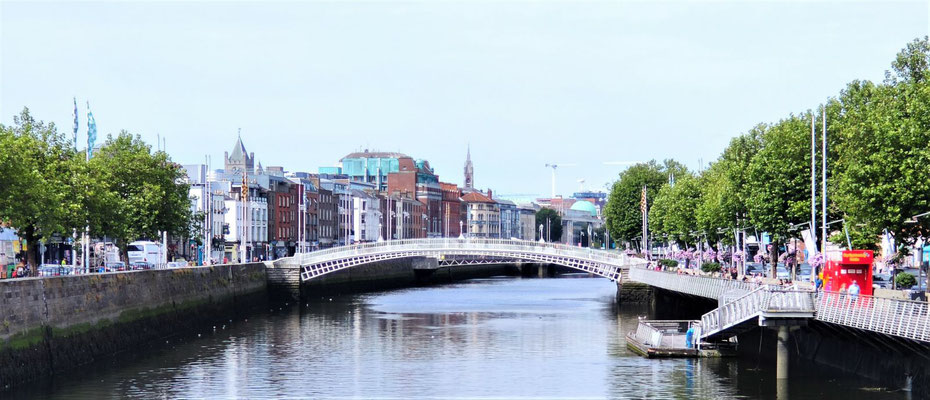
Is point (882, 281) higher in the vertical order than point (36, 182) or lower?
lower

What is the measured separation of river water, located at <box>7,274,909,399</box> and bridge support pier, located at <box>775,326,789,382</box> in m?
0.69

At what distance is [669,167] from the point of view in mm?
151875

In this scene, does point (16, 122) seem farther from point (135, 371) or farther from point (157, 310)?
point (135, 371)

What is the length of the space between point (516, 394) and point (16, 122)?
35.3 meters

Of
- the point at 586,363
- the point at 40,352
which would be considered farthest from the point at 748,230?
the point at 40,352

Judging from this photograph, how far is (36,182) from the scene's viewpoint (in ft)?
189

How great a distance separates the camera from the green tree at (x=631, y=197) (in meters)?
142

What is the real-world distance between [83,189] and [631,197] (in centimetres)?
8258

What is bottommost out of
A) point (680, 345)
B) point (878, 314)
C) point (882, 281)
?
point (680, 345)

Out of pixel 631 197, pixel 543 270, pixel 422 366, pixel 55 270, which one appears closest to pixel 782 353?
pixel 422 366

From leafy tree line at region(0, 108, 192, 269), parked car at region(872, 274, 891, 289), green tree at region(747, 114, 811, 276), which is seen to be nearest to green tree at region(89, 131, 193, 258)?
leafy tree line at region(0, 108, 192, 269)

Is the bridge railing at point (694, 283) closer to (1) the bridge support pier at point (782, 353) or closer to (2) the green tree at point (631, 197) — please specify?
(1) the bridge support pier at point (782, 353)

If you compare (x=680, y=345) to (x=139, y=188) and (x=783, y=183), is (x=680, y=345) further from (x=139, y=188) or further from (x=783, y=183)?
(x=139, y=188)

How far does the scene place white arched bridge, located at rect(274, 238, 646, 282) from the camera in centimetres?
9350
